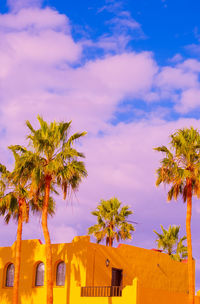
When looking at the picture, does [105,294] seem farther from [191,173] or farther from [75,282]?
[191,173]

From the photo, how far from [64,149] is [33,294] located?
9621 millimetres

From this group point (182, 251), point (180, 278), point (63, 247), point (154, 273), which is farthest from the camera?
point (182, 251)

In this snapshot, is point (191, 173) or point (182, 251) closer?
point (191, 173)

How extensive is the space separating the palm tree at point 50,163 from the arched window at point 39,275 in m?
5.56

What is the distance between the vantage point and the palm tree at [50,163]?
28016mm

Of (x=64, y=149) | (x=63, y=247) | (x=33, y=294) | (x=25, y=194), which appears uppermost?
(x=64, y=149)

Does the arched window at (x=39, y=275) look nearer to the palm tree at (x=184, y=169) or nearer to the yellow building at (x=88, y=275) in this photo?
the yellow building at (x=88, y=275)

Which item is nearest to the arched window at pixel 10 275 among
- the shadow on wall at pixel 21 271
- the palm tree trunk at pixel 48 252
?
the shadow on wall at pixel 21 271

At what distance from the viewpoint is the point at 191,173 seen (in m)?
30.5

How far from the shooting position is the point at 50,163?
2819 cm

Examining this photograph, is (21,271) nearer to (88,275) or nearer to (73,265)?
(73,265)

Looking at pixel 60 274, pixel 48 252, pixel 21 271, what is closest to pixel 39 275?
pixel 21 271

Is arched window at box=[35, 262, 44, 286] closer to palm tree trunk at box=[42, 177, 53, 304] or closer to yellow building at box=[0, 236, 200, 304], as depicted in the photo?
yellow building at box=[0, 236, 200, 304]

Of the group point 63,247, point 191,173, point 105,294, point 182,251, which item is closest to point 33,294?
point 63,247
